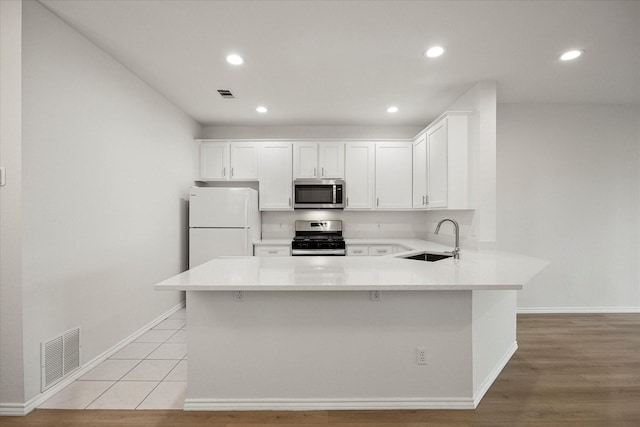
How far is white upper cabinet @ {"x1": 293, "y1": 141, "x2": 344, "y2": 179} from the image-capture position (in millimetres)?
4848

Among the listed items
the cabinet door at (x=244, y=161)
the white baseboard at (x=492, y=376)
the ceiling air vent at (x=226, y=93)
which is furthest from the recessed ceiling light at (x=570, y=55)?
the cabinet door at (x=244, y=161)

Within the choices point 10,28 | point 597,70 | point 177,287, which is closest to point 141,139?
point 10,28

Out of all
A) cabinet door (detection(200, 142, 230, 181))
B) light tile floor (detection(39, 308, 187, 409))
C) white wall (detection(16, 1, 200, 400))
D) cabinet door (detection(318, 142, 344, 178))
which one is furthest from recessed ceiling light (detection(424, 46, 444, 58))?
light tile floor (detection(39, 308, 187, 409))

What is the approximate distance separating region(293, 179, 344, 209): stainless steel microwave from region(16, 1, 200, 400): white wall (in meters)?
1.77

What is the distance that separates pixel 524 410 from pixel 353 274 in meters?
1.39

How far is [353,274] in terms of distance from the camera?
2.12m

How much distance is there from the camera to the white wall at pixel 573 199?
164 inches

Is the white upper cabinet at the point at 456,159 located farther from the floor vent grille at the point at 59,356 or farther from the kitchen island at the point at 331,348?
the floor vent grille at the point at 59,356

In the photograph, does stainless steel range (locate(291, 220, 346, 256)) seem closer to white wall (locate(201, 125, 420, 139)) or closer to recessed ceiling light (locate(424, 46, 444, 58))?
white wall (locate(201, 125, 420, 139))

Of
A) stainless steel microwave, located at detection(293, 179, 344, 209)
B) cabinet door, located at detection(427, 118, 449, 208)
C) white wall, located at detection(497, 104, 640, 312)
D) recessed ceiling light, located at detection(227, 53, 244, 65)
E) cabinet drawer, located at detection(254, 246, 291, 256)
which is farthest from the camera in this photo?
stainless steel microwave, located at detection(293, 179, 344, 209)

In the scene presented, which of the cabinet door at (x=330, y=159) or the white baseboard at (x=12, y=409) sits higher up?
the cabinet door at (x=330, y=159)

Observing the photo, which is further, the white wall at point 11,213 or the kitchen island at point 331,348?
the kitchen island at point 331,348

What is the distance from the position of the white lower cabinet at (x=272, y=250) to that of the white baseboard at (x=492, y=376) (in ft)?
9.08

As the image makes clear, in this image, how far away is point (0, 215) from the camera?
6.61ft
